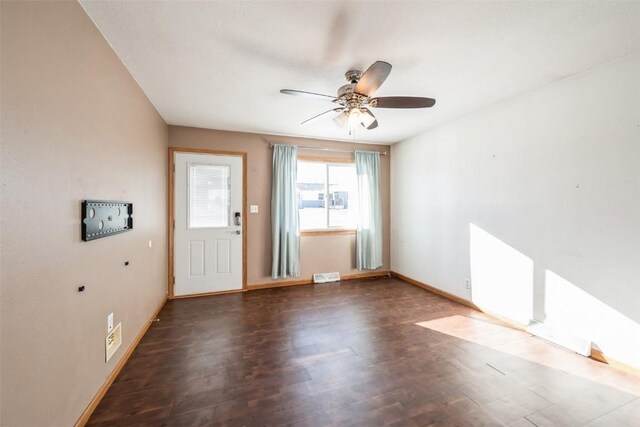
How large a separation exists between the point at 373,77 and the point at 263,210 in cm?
284

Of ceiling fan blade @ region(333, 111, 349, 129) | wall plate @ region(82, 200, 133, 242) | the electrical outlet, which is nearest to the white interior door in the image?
wall plate @ region(82, 200, 133, 242)

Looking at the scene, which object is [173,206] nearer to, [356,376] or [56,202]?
[56,202]

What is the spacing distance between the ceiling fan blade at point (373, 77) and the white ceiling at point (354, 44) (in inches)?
10.4

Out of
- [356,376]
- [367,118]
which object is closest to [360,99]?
[367,118]

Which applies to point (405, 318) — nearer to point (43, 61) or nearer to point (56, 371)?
point (56, 371)

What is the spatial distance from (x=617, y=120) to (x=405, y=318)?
2.66 metres

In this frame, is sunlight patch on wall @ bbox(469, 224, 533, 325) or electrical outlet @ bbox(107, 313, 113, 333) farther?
sunlight patch on wall @ bbox(469, 224, 533, 325)

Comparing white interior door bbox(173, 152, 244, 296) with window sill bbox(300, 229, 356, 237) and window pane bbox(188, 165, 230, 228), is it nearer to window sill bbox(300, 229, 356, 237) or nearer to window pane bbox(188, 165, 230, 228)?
window pane bbox(188, 165, 230, 228)

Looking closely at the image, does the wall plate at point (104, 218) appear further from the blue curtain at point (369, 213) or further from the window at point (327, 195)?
the blue curtain at point (369, 213)

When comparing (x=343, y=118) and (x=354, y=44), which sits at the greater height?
(x=354, y=44)

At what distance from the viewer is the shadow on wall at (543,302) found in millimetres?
2090

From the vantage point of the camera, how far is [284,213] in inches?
163

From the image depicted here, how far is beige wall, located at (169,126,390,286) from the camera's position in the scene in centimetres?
386

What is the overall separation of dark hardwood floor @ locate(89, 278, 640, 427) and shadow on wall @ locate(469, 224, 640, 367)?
0.63 feet
